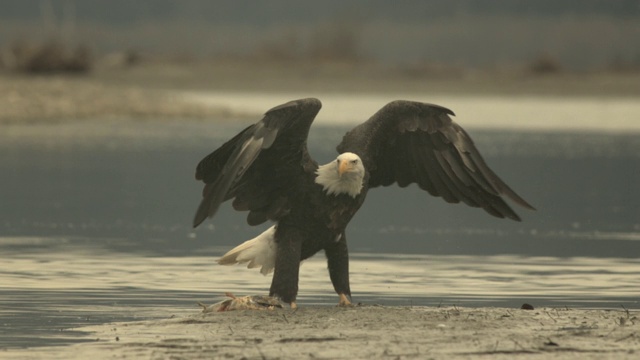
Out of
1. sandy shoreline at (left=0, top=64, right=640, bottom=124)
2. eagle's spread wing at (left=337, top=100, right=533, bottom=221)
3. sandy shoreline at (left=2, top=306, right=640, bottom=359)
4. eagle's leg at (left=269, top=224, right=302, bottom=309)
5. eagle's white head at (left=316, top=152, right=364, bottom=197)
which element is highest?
sandy shoreline at (left=0, top=64, right=640, bottom=124)

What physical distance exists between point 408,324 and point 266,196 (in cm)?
141

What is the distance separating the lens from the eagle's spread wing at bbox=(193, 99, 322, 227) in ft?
38.6

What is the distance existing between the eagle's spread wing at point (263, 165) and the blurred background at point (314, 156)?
39.4 inches

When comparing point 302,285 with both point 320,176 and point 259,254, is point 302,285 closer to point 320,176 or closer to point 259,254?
point 259,254

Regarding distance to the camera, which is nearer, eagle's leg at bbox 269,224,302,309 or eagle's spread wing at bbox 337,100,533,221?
eagle's leg at bbox 269,224,302,309

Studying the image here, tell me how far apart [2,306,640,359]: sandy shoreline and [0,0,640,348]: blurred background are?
0.57m

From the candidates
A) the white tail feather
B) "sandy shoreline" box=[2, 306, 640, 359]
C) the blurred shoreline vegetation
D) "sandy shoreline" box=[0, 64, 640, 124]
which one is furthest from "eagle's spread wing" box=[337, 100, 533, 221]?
the blurred shoreline vegetation

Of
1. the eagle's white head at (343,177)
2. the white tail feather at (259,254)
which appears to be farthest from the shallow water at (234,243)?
the eagle's white head at (343,177)

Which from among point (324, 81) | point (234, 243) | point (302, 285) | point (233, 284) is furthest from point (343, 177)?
point (324, 81)

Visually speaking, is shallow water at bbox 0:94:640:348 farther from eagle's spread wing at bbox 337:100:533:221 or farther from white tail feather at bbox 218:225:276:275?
eagle's spread wing at bbox 337:100:533:221

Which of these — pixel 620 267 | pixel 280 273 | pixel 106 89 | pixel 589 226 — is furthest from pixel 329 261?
pixel 106 89

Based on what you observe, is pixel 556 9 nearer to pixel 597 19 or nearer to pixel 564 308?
pixel 597 19

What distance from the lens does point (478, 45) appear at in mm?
114188

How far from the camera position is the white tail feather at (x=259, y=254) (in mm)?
12648
